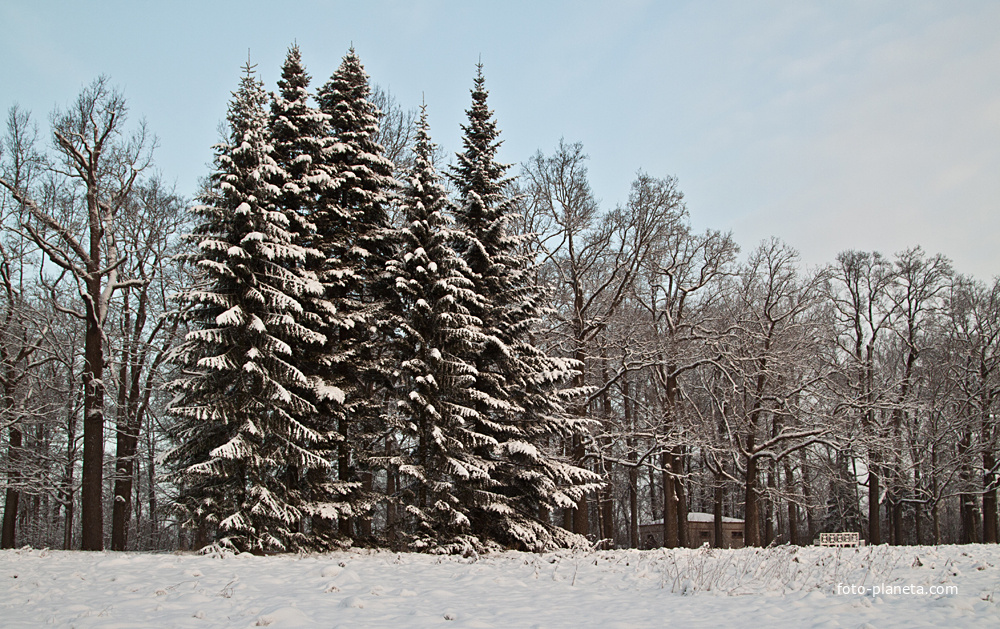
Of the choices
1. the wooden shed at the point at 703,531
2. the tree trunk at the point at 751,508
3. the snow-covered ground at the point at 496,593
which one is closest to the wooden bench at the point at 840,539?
the tree trunk at the point at 751,508

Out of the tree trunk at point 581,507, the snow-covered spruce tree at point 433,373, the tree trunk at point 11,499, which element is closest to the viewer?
the snow-covered spruce tree at point 433,373

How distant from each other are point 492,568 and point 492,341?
6.97 m

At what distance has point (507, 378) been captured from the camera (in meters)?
17.4

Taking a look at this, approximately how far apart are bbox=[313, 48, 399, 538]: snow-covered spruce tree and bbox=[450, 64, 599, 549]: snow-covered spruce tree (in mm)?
2503

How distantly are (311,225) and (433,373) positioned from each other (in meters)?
4.70

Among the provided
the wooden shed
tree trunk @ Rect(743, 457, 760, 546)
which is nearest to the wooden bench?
tree trunk @ Rect(743, 457, 760, 546)

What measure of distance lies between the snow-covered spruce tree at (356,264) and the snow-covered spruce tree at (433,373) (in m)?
0.82

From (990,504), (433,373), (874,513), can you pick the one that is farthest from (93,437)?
(990,504)

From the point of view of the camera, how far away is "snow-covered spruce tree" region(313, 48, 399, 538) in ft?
53.4

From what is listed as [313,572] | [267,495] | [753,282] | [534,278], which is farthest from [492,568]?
[753,282]

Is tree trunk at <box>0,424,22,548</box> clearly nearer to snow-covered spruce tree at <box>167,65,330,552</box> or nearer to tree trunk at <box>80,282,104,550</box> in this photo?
tree trunk at <box>80,282,104,550</box>

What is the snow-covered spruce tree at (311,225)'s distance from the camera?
1505cm

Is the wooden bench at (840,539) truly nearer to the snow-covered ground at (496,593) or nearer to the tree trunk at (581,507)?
the snow-covered ground at (496,593)

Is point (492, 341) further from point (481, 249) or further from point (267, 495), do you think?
point (267, 495)
